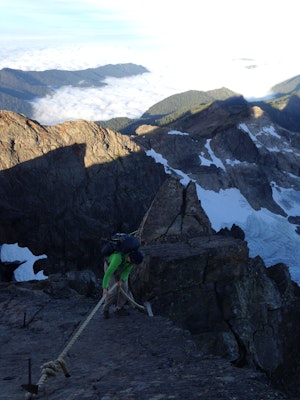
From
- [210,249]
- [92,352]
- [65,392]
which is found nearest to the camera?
[65,392]

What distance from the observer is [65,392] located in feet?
28.8

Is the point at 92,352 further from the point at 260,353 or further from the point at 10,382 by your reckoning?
the point at 260,353

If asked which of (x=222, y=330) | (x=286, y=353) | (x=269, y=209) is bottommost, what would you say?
(x=269, y=209)

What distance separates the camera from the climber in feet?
46.7

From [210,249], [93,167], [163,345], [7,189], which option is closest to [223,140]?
[93,167]

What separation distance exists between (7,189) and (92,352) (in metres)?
57.6

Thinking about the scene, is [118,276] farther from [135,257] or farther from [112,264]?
[135,257]

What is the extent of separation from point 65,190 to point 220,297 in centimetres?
5093

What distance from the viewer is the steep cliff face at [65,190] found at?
2598 inches

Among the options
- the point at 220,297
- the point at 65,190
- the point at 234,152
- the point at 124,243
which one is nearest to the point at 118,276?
the point at 124,243

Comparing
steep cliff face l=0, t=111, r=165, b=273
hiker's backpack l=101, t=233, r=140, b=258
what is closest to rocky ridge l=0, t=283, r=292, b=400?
hiker's backpack l=101, t=233, r=140, b=258

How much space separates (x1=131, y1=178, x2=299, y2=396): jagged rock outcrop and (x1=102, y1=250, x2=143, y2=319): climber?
5203 mm

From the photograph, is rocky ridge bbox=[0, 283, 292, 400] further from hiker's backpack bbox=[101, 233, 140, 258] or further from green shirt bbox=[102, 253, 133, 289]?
hiker's backpack bbox=[101, 233, 140, 258]

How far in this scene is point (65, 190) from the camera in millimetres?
70750
